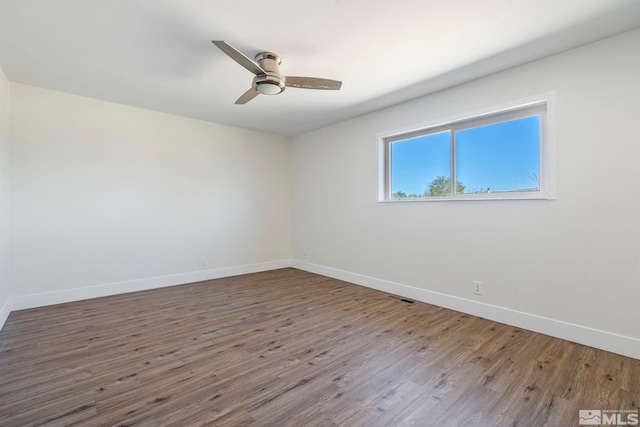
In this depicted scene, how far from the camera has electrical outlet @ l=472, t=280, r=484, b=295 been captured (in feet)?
9.52

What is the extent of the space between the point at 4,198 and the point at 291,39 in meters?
3.35

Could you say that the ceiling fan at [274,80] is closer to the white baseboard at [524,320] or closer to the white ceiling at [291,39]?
the white ceiling at [291,39]

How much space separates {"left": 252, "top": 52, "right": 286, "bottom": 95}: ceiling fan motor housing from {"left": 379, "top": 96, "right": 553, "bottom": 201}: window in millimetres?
1851

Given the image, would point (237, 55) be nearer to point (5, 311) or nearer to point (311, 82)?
point (311, 82)

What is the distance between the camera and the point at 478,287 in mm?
2926

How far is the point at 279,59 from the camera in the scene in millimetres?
2521

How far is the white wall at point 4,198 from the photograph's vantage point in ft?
9.12

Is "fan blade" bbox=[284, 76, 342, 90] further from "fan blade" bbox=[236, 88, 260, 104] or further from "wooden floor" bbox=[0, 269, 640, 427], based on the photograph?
"wooden floor" bbox=[0, 269, 640, 427]

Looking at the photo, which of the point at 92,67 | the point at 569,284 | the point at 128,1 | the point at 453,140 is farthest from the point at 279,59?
the point at 569,284

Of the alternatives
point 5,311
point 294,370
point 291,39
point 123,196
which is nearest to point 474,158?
point 291,39

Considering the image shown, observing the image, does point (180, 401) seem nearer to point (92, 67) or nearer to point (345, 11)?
point (345, 11)

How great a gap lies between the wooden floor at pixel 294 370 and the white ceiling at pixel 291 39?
2479 mm

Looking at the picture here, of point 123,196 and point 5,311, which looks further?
point 123,196

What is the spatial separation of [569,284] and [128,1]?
398 cm
